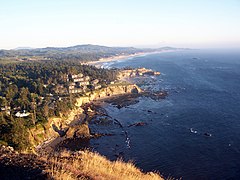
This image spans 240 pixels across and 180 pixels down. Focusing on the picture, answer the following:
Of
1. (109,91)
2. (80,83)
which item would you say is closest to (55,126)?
(80,83)

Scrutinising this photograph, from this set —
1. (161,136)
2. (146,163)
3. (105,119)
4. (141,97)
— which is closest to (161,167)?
(146,163)

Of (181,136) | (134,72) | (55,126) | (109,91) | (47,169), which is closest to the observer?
(47,169)

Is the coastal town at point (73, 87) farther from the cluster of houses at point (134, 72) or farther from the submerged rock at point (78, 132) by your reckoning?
the cluster of houses at point (134, 72)

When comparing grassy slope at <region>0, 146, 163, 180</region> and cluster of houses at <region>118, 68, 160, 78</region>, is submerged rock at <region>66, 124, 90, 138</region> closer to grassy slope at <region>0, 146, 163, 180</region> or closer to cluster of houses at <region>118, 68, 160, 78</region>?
grassy slope at <region>0, 146, 163, 180</region>

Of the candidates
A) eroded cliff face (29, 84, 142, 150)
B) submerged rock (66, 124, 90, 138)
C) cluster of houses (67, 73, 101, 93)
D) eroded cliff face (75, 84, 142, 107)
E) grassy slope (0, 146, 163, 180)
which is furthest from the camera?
cluster of houses (67, 73, 101, 93)

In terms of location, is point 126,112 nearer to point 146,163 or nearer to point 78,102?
point 78,102

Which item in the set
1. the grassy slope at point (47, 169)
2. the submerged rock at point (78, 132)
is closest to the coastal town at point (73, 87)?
the submerged rock at point (78, 132)

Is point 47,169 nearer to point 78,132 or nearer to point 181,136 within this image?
point 78,132

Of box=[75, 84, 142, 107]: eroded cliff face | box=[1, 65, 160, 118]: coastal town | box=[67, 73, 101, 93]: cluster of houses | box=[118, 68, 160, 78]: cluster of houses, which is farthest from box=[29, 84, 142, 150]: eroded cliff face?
box=[118, 68, 160, 78]: cluster of houses
